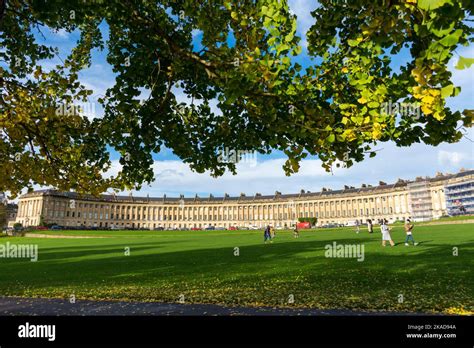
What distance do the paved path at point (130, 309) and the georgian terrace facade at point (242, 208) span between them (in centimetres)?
13180

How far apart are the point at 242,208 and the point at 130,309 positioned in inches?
7263

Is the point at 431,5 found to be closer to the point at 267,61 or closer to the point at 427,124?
the point at 267,61

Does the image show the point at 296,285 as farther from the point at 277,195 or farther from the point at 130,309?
the point at 277,195

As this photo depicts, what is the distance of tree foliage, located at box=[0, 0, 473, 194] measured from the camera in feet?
15.0

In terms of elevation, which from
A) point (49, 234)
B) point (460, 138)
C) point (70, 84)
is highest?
point (70, 84)

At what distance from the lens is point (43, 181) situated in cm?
1181

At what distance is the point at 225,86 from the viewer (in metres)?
6.71

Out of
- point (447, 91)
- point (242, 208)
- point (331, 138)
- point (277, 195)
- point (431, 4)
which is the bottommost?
point (331, 138)

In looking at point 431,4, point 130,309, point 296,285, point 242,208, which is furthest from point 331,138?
point 242,208

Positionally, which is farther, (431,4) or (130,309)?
(130,309)
